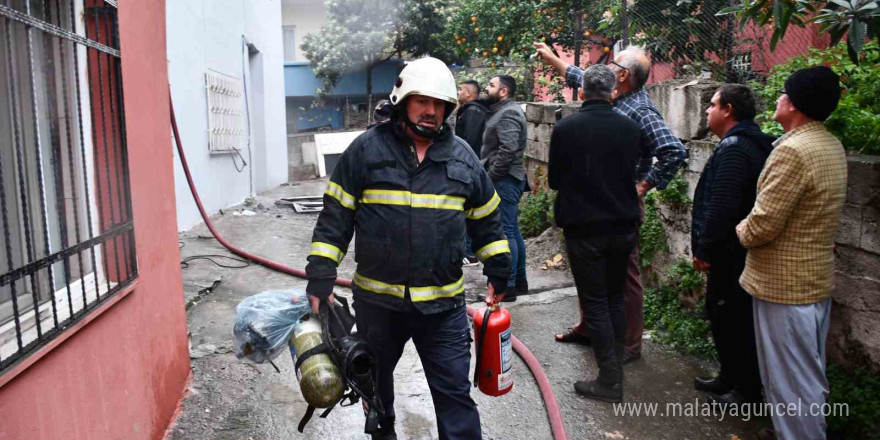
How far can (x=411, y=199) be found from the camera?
2.78 meters

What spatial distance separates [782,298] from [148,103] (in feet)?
10.7

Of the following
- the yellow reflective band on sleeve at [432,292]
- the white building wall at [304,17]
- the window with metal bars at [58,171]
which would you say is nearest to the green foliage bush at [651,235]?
the yellow reflective band on sleeve at [432,292]

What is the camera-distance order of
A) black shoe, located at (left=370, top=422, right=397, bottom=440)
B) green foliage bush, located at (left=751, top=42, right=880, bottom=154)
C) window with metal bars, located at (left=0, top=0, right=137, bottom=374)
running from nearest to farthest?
window with metal bars, located at (left=0, top=0, right=137, bottom=374)
black shoe, located at (left=370, top=422, right=397, bottom=440)
green foliage bush, located at (left=751, top=42, right=880, bottom=154)

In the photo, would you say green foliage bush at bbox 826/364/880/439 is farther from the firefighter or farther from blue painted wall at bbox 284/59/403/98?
blue painted wall at bbox 284/59/403/98

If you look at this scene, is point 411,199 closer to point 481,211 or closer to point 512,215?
point 481,211

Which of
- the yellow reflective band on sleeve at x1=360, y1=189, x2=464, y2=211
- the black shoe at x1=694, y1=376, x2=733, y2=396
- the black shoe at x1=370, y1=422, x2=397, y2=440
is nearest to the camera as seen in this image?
the yellow reflective band on sleeve at x1=360, y1=189, x2=464, y2=211

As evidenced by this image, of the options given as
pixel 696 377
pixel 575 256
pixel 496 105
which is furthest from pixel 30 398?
pixel 496 105

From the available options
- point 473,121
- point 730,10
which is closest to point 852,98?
point 730,10

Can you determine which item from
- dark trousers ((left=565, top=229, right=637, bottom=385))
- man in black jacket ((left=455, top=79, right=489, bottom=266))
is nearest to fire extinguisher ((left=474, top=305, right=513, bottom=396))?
dark trousers ((left=565, top=229, right=637, bottom=385))

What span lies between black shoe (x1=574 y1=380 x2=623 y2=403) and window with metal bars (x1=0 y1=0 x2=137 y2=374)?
2623 millimetres

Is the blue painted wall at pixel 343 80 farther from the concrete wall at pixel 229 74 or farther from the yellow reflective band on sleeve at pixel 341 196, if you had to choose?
the yellow reflective band on sleeve at pixel 341 196

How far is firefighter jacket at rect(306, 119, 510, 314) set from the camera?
2.79m

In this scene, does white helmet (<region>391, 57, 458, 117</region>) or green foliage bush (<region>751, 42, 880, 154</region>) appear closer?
white helmet (<region>391, 57, 458, 117</region>)

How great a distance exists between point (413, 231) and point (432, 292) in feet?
0.94
